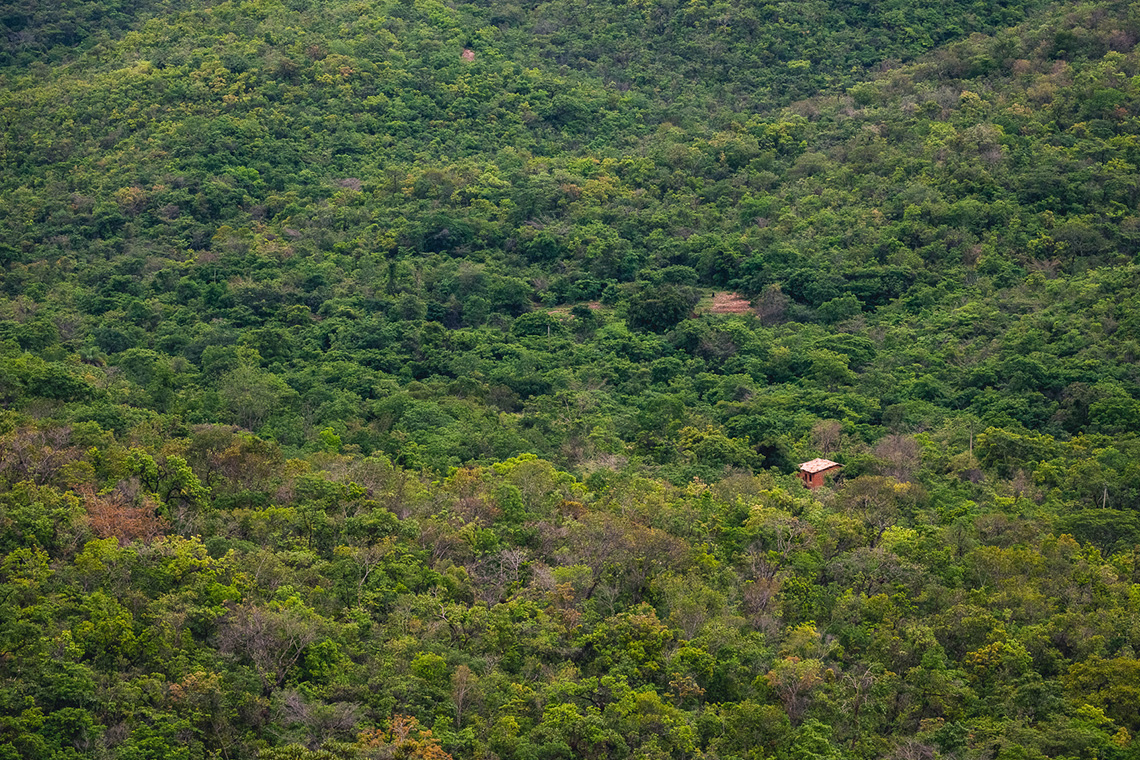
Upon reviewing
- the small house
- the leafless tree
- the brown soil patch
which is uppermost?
the leafless tree

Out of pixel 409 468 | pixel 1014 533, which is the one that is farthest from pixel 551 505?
pixel 1014 533

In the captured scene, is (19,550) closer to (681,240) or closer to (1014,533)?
(1014,533)

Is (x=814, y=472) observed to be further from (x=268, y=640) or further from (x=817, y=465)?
(x=268, y=640)

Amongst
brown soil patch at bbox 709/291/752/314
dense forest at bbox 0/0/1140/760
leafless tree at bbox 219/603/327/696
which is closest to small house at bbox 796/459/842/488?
dense forest at bbox 0/0/1140/760

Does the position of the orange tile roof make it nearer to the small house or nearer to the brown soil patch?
the small house

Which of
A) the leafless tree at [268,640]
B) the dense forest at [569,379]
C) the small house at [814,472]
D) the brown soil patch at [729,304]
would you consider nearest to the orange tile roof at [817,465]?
the small house at [814,472]

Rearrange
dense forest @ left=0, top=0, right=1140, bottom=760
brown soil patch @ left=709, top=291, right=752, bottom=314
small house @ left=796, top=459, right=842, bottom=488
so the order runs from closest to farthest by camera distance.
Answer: dense forest @ left=0, top=0, right=1140, bottom=760 → small house @ left=796, top=459, right=842, bottom=488 → brown soil patch @ left=709, top=291, right=752, bottom=314
